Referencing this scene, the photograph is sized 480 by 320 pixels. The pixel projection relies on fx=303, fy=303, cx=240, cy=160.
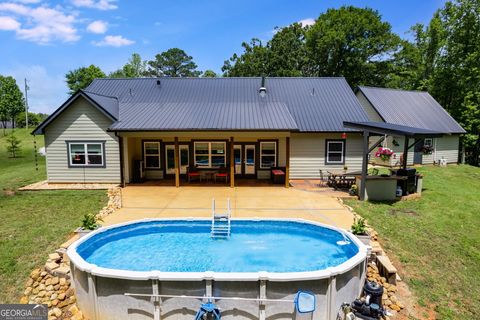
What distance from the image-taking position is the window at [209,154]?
17344 mm

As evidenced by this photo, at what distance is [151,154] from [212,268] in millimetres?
11405

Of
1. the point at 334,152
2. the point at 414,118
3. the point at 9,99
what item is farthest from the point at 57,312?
the point at 9,99

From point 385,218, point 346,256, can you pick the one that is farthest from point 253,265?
point 385,218

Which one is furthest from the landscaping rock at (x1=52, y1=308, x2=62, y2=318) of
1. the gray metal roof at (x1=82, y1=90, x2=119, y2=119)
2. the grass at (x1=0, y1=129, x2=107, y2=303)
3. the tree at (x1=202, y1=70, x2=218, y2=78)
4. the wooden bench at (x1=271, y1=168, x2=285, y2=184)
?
the tree at (x1=202, y1=70, x2=218, y2=78)

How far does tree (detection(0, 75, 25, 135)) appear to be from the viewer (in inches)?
2405

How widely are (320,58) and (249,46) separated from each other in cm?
1038

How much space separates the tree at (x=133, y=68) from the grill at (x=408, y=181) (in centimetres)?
5441

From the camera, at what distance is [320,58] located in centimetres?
3659

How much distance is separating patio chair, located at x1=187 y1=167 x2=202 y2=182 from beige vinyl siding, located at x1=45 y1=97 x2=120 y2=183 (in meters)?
3.61

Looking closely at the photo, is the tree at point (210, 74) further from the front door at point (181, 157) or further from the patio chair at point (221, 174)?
the patio chair at point (221, 174)

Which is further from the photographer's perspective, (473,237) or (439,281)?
(473,237)

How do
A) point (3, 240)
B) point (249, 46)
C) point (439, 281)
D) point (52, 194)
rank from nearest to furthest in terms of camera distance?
point (439, 281), point (3, 240), point (52, 194), point (249, 46)

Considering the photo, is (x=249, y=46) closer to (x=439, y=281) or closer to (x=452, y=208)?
(x=452, y=208)

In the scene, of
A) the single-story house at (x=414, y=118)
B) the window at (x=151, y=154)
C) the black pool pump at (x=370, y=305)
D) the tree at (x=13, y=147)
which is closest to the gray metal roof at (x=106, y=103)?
the window at (x=151, y=154)
